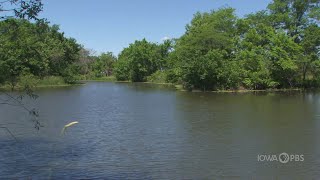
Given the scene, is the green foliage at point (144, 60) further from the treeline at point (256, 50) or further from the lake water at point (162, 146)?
the lake water at point (162, 146)

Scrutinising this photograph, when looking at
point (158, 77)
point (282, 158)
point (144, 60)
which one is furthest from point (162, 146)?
point (144, 60)

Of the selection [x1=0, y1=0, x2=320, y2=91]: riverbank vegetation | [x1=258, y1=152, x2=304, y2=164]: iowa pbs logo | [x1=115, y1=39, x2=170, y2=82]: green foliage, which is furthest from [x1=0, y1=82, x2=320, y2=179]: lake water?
[x1=115, y1=39, x2=170, y2=82]: green foliage

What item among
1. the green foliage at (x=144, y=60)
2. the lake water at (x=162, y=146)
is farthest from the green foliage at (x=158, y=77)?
the lake water at (x=162, y=146)

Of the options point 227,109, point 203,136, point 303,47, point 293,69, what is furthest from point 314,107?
point 303,47

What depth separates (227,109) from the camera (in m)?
29.3

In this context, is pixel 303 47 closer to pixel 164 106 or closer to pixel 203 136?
pixel 164 106

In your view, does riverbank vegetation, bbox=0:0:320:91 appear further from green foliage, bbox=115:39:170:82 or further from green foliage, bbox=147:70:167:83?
green foliage, bbox=115:39:170:82

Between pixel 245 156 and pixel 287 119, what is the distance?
35.4 ft

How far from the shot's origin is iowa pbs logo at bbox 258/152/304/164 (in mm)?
13648

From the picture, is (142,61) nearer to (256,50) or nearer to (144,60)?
(144,60)

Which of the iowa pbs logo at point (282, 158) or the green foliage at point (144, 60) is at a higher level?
the green foliage at point (144, 60)

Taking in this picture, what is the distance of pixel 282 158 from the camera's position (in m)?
14.0

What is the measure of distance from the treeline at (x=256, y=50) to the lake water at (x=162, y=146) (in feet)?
81.2

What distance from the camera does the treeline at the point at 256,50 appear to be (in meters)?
51.6
